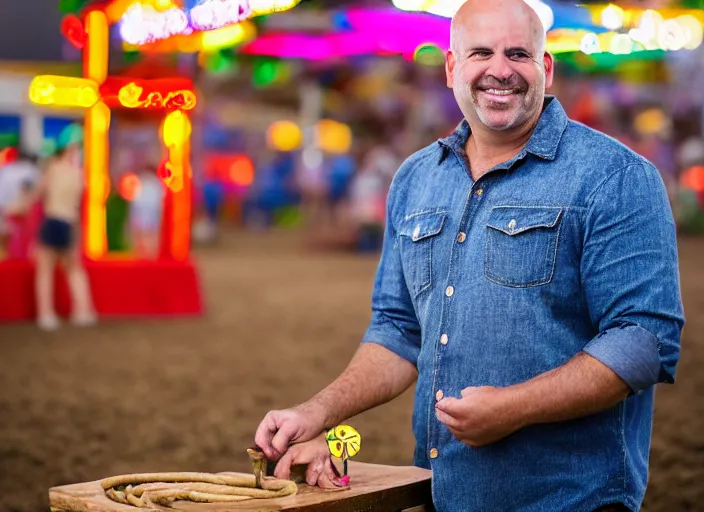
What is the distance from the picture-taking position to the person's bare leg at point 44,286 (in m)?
10.9

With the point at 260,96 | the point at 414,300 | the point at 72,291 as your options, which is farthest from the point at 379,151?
the point at 414,300

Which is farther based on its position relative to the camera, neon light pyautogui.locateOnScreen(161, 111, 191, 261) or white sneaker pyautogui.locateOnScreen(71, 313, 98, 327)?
neon light pyautogui.locateOnScreen(161, 111, 191, 261)

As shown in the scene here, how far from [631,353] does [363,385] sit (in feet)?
2.14

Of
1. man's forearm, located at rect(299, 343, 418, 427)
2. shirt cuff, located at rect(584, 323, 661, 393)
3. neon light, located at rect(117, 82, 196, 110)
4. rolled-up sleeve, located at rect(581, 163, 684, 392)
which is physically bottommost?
man's forearm, located at rect(299, 343, 418, 427)

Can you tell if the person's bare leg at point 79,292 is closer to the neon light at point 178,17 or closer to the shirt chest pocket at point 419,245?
the neon light at point 178,17

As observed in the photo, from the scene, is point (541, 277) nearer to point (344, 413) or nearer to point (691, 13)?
point (344, 413)

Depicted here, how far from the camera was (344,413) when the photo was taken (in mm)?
2408

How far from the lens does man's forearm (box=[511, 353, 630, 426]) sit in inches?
79.9

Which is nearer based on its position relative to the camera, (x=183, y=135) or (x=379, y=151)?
(x=183, y=135)

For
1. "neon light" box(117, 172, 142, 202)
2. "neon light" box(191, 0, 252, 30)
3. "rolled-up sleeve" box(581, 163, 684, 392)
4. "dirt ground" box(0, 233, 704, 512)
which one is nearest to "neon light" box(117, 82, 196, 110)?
"neon light" box(191, 0, 252, 30)

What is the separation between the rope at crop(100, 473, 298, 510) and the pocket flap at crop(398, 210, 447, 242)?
0.58m

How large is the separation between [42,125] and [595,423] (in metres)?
22.5

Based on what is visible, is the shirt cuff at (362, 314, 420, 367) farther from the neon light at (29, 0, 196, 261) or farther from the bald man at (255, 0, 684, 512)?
the neon light at (29, 0, 196, 261)

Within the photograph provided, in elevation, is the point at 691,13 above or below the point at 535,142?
above
